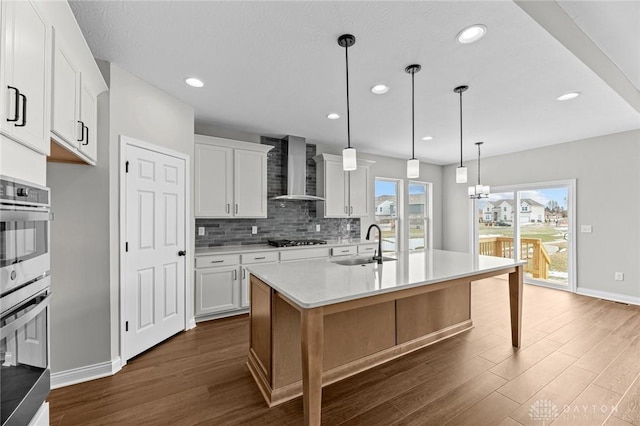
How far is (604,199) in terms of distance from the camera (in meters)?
4.28

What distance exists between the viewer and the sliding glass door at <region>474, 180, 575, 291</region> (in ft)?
15.6

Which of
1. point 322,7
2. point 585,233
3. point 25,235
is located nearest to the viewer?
point 25,235

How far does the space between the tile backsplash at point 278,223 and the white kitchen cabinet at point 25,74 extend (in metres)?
2.59

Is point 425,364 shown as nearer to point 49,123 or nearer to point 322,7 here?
point 322,7

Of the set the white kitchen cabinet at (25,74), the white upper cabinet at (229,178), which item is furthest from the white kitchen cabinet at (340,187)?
the white kitchen cabinet at (25,74)

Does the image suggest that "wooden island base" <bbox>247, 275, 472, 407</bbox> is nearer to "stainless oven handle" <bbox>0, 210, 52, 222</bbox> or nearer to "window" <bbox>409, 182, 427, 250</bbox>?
"stainless oven handle" <bbox>0, 210, 52, 222</bbox>

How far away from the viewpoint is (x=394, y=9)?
1.71 meters

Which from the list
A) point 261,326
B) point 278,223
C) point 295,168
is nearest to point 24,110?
point 261,326

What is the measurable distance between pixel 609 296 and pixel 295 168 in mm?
5257

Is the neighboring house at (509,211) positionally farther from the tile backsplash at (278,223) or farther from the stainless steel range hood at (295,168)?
the stainless steel range hood at (295,168)

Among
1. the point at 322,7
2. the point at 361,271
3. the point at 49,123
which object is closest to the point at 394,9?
the point at 322,7

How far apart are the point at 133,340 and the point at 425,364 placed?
264 cm

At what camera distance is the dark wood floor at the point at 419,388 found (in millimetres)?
1812

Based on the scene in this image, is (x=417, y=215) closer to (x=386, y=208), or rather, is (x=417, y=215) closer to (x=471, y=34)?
(x=386, y=208)
